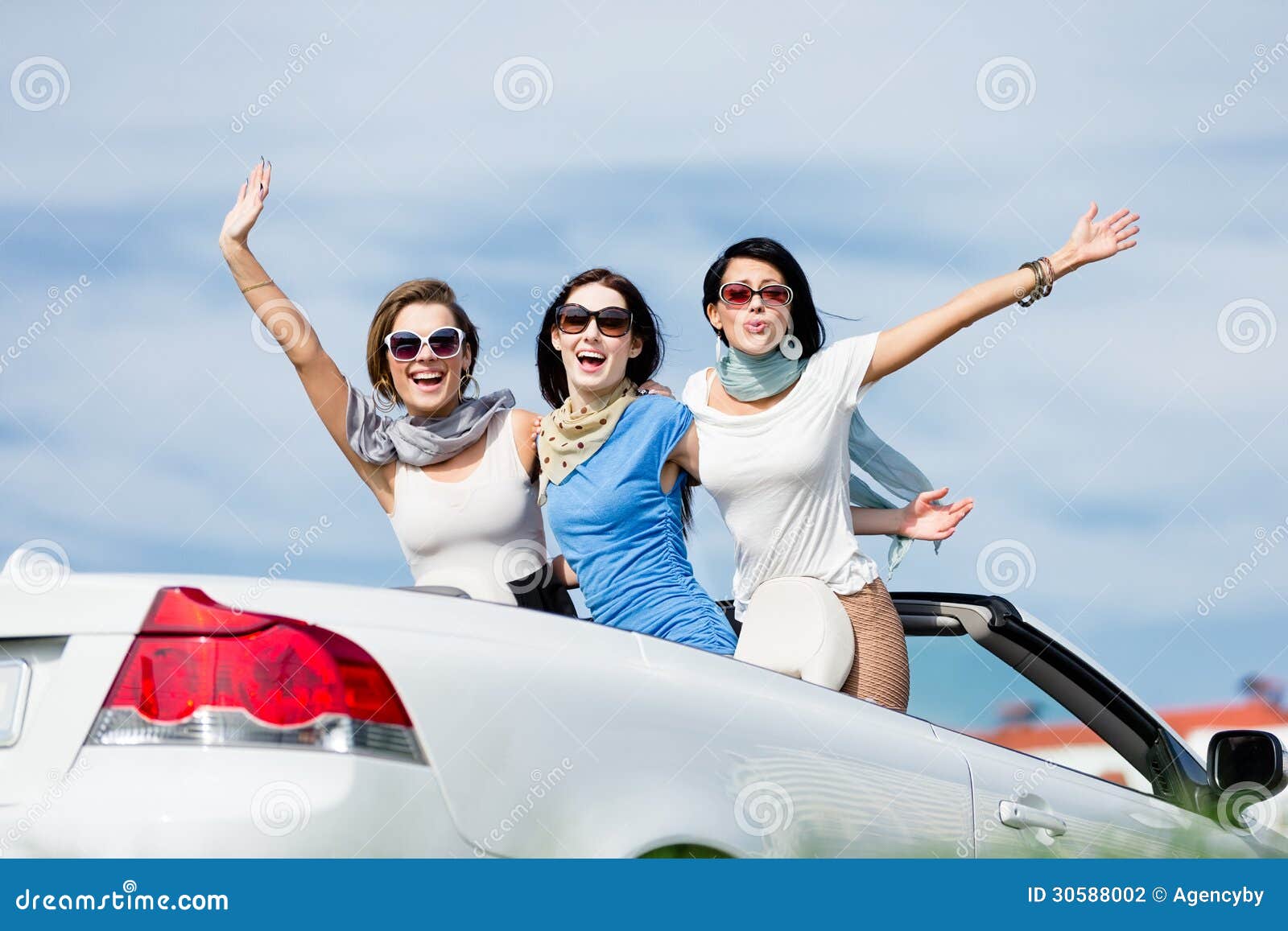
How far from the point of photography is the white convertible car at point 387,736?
263 cm

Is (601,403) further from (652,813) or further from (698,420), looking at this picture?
(652,813)

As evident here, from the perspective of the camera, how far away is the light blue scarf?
4477 millimetres

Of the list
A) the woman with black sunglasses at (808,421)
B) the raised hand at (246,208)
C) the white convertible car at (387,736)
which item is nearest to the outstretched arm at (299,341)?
the raised hand at (246,208)

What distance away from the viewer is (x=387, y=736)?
8.80ft

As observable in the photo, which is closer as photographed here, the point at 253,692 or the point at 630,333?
the point at 253,692

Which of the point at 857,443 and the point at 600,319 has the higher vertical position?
the point at 600,319

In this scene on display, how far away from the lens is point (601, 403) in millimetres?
4516

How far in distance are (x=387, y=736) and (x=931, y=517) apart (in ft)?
7.84

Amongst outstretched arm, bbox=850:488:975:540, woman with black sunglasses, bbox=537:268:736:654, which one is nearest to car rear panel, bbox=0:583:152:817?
woman with black sunglasses, bbox=537:268:736:654

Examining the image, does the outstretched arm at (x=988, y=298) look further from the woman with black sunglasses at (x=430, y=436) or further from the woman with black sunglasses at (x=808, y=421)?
the woman with black sunglasses at (x=430, y=436)
